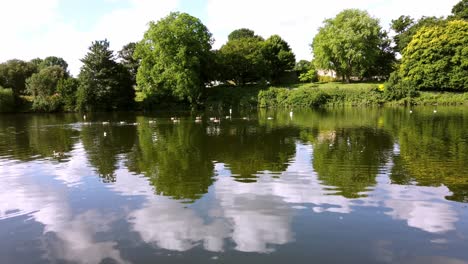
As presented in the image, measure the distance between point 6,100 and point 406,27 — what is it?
86.9 meters

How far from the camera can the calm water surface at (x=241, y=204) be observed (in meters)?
9.30

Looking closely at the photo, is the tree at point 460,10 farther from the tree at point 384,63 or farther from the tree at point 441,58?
the tree at point 384,63

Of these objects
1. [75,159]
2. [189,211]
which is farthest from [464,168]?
[75,159]

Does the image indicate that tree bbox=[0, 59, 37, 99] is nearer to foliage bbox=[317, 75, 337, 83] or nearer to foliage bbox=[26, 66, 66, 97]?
foliage bbox=[26, 66, 66, 97]

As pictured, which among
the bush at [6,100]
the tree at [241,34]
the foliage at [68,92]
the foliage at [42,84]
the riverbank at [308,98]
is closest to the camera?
the riverbank at [308,98]

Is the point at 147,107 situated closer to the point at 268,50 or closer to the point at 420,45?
the point at 268,50

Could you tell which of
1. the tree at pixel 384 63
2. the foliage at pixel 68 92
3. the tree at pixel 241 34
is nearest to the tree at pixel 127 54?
the foliage at pixel 68 92

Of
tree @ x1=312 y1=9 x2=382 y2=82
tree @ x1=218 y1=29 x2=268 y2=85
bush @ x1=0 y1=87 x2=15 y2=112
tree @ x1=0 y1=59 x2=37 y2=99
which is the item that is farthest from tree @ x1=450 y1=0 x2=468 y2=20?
tree @ x1=0 y1=59 x2=37 y2=99

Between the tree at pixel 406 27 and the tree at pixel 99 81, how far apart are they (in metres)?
57.5

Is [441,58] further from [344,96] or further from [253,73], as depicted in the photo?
[253,73]

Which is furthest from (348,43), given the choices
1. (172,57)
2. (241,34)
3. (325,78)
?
(241,34)

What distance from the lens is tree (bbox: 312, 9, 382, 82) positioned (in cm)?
7581

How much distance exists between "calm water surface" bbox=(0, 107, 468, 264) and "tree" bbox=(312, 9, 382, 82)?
181ft

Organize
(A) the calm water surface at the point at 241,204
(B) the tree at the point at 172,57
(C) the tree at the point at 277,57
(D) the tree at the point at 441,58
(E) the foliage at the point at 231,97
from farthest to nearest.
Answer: (C) the tree at the point at 277,57
(E) the foliage at the point at 231,97
(B) the tree at the point at 172,57
(D) the tree at the point at 441,58
(A) the calm water surface at the point at 241,204
